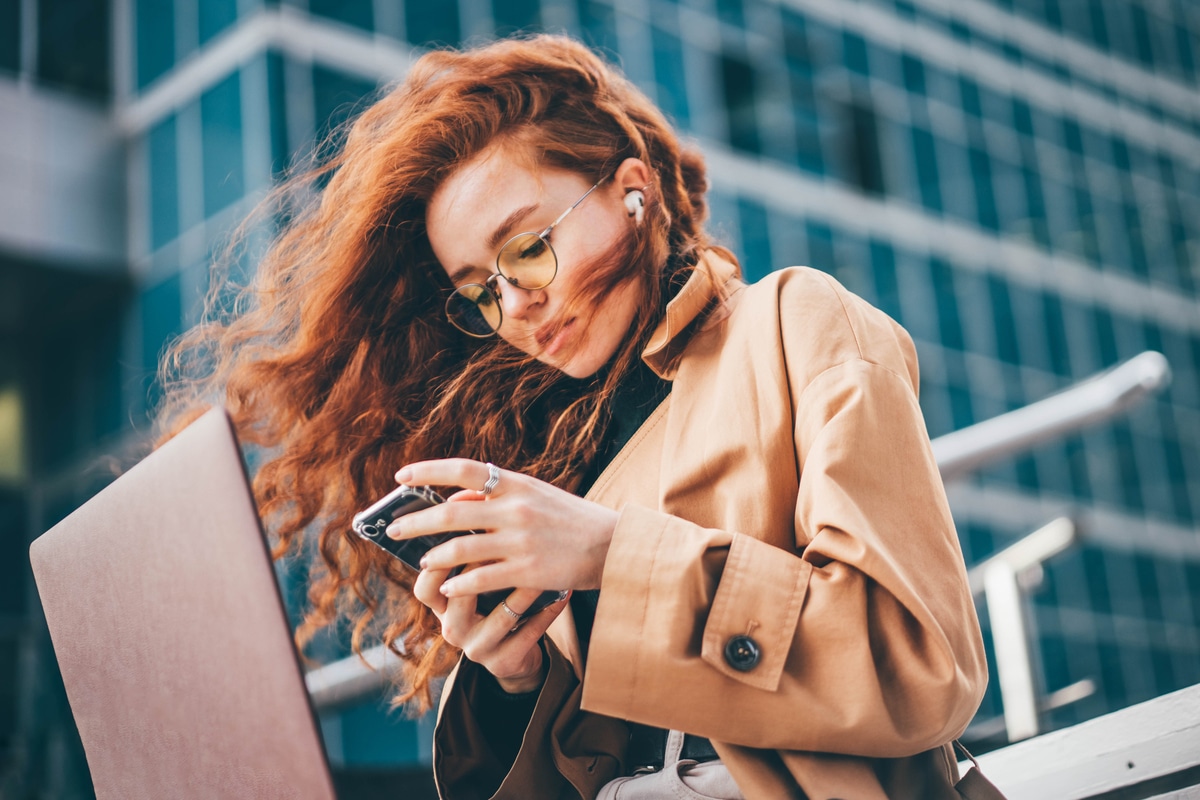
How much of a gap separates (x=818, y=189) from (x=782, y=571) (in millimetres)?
18209

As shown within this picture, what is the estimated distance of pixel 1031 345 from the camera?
75.7ft

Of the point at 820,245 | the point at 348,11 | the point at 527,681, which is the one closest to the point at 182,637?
the point at 527,681

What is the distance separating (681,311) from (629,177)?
356 millimetres

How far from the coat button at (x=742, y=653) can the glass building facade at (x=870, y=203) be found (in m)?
1.76

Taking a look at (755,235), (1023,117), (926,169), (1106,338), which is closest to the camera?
(755,235)

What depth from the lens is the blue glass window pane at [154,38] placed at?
1393cm

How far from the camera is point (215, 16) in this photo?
43.5ft

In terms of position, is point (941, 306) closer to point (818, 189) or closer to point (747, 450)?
point (818, 189)

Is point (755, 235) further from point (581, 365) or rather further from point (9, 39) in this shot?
point (581, 365)

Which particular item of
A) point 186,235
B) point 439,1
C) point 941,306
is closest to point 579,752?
point 186,235

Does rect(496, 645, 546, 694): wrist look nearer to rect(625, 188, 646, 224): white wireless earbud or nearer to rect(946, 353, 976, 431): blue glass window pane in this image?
rect(625, 188, 646, 224): white wireless earbud

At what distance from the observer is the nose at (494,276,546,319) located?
2.32m

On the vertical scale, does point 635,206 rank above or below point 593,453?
above

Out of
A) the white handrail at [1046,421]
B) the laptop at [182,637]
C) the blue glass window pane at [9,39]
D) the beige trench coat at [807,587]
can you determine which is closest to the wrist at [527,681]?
the beige trench coat at [807,587]
